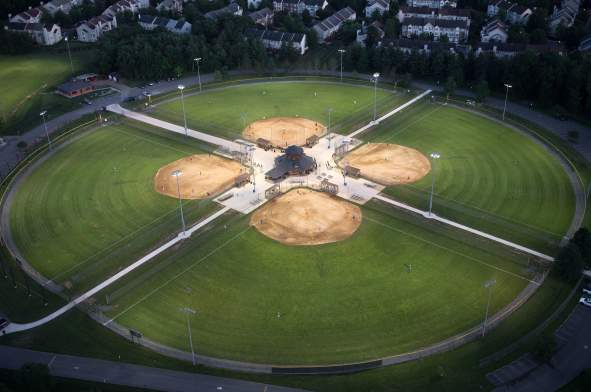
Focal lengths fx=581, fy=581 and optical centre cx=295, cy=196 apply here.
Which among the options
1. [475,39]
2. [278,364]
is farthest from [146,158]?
[475,39]

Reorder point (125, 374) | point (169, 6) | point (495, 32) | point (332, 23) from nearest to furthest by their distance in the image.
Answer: point (125, 374) → point (495, 32) → point (332, 23) → point (169, 6)

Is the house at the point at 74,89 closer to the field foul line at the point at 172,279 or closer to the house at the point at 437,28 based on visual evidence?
the field foul line at the point at 172,279

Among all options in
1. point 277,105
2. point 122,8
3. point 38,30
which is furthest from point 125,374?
point 122,8

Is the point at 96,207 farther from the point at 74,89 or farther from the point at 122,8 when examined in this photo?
the point at 122,8

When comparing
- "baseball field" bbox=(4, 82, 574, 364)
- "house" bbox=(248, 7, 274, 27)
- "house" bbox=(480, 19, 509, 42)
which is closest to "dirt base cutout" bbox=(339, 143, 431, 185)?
"baseball field" bbox=(4, 82, 574, 364)

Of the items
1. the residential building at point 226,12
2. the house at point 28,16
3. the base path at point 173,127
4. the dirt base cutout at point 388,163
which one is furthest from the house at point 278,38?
the house at point 28,16

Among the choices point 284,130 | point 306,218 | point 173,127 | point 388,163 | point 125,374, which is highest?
point 173,127

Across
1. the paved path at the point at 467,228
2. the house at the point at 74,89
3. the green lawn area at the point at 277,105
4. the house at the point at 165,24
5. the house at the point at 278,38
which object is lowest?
the paved path at the point at 467,228
